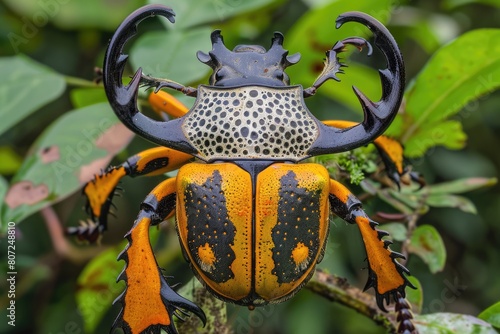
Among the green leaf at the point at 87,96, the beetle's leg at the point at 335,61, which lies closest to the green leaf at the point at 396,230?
the beetle's leg at the point at 335,61

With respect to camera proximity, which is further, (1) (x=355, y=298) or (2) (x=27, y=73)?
(2) (x=27, y=73)

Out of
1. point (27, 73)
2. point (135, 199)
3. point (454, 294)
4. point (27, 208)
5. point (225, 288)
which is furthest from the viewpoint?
point (135, 199)

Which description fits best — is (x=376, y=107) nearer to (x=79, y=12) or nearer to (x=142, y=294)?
(x=142, y=294)

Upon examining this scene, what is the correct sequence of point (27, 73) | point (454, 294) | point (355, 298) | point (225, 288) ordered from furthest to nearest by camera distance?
1. point (454, 294)
2. point (27, 73)
3. point (355, 298)
4. point (225, 288)

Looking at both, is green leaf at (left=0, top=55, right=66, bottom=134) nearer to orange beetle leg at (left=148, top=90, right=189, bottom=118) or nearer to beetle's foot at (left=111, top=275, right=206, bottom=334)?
orange beetle leg at (left=148, top=90, right=189, bottom=118)

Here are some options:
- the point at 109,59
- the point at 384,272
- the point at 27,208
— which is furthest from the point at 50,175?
the point at 384,272

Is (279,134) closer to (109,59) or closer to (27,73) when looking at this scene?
(109,59)

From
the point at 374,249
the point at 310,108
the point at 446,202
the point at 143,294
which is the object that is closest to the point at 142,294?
the point at 143,294
